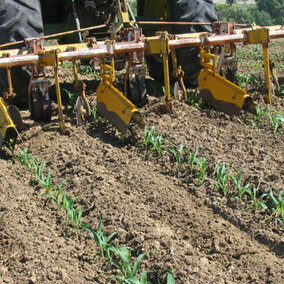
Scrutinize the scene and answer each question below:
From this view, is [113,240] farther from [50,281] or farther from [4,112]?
[4,112]

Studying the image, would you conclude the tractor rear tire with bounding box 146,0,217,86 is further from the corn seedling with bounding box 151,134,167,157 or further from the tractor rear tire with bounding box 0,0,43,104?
the corn seedling with bounding box 151,134,167,157

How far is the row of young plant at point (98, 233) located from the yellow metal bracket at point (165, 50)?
1467mm

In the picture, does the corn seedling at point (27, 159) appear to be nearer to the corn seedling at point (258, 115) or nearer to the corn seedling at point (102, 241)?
the corn seedling at point (102, 241)

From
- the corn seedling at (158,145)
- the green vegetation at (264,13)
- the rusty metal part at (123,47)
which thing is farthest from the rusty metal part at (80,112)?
the green vegetation at (264,13)

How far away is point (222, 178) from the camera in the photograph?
3.56m

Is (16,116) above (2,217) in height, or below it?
above

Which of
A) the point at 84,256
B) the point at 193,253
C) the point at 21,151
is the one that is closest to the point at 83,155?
the point at 21,151

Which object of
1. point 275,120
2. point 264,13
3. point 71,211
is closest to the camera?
point 71,211

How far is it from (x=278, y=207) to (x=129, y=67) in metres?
2.73

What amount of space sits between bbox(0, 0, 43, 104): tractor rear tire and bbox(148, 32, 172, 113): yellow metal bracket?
1.28 meters

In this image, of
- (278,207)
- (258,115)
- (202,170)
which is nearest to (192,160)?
(202,170)

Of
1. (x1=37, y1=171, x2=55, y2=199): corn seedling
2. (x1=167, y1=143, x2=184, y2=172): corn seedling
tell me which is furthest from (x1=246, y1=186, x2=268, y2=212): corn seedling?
(x1=37, y1=171, x2=55, y2=199): corn seedling

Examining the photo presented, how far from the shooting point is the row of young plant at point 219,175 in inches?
127

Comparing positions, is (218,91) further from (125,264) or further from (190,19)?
(125,264)
